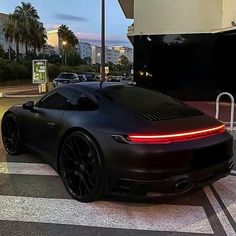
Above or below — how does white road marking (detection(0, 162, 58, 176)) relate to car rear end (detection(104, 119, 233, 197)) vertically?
below

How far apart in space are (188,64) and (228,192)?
54.1 feet

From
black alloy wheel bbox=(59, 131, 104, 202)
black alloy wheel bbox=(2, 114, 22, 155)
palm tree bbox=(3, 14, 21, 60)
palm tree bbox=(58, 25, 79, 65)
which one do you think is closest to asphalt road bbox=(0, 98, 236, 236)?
black alloy wheel bbox=(59, 131, 104, 202)

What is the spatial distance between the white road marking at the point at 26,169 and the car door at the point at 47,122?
0.34 meters

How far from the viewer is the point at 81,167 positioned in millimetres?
4836

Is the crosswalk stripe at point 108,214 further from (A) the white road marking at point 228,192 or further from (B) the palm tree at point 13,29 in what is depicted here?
(B) the palm tree at point 13,29

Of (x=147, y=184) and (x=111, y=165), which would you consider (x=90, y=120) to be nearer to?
(x=111, y=165)

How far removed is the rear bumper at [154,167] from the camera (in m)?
4.23

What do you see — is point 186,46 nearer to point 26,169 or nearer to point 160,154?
point 26,169

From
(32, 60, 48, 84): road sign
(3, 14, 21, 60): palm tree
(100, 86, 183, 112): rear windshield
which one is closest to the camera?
(100, 86, 183, 112): rear windshield

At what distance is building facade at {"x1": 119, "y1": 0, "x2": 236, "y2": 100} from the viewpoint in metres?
20.3

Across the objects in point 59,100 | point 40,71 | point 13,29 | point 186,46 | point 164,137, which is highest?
point 13,29

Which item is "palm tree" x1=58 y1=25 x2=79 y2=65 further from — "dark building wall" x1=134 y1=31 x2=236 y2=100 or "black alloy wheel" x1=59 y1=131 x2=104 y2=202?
"black alloy wheel" x1=59 y1=131 x2=104 y2=202

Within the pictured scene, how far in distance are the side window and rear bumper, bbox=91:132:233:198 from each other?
1286 millimetres

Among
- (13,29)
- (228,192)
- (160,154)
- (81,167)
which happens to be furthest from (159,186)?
(13,29)
